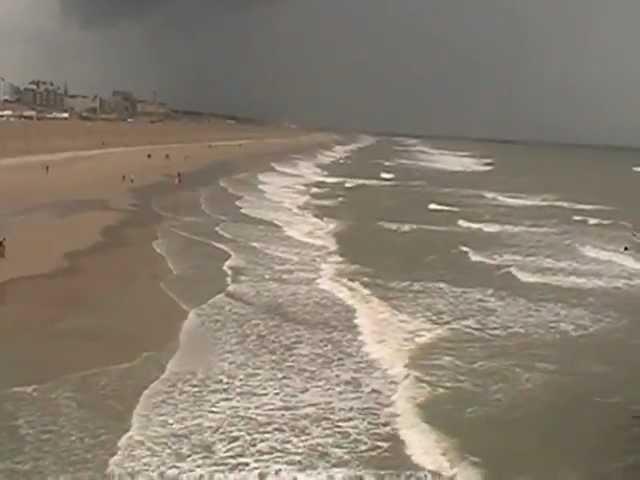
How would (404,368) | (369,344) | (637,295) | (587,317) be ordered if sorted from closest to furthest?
(404,368) → (369,344) → (587,317) → (637,295)

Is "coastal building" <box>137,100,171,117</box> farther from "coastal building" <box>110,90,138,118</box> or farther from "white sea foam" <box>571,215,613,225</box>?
"white sea foam" <box>571,215,613,225</box>

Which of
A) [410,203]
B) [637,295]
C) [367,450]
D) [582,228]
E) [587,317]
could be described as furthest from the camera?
[410,203]

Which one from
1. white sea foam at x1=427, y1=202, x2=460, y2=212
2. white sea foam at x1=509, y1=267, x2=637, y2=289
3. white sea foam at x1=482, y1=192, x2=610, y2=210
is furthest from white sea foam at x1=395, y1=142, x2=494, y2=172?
white sea foam at x1=509, y1=267, x2=637, y2=289

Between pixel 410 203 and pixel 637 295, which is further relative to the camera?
pixel 410 203

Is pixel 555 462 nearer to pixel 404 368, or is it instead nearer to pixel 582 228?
pixel 404 368

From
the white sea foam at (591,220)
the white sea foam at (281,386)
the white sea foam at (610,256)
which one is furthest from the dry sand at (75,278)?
the white sea foam at (591,220)

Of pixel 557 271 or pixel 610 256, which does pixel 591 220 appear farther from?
pixel 557 271

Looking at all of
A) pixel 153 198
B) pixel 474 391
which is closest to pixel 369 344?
pixel 474 391
